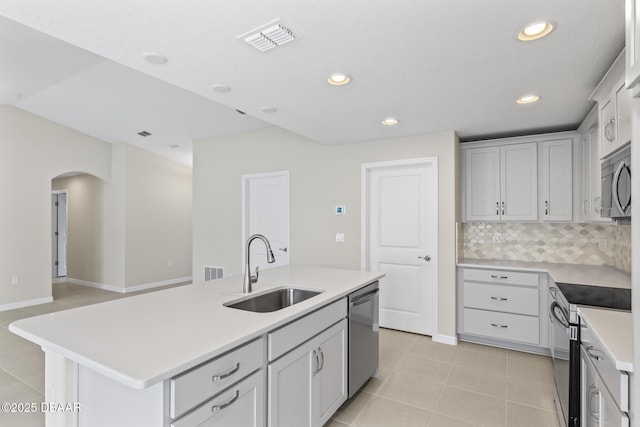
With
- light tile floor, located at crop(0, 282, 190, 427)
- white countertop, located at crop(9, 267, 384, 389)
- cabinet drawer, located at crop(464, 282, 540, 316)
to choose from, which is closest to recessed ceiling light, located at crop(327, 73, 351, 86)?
white countertop, located at crop(9, 267, 384, 389)

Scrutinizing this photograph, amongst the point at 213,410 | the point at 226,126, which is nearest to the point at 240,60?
the point at 213,410

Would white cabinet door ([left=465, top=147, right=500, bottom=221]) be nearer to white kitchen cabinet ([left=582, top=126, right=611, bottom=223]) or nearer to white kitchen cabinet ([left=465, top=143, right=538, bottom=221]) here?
white kitchen cabinet ([left=465, top=143, right=538, bottom=221])

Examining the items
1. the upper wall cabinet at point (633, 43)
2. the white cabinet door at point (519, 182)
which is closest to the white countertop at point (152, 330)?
the upper wall cabinet at point (633, 43)

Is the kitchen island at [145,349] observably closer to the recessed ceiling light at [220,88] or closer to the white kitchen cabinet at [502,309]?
the recessed ceiling light at [220,88]

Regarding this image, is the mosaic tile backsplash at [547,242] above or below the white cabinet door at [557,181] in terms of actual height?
below

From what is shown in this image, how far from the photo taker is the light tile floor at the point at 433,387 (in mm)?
2299

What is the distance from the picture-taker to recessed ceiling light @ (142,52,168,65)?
196 centimetres

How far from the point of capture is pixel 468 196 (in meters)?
3.97

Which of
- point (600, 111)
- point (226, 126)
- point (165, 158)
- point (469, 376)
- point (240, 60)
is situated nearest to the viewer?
point (240, 60)

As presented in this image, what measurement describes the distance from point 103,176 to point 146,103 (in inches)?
98.9

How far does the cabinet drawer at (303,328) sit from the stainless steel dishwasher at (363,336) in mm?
171

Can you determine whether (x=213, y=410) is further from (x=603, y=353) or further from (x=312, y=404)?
(x=603, y=353)

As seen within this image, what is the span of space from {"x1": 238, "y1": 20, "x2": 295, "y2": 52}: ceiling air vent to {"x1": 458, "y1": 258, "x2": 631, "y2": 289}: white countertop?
102 inches

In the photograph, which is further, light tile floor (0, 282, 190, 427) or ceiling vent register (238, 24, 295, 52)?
light tile floor (0, 282, 190, 427)
